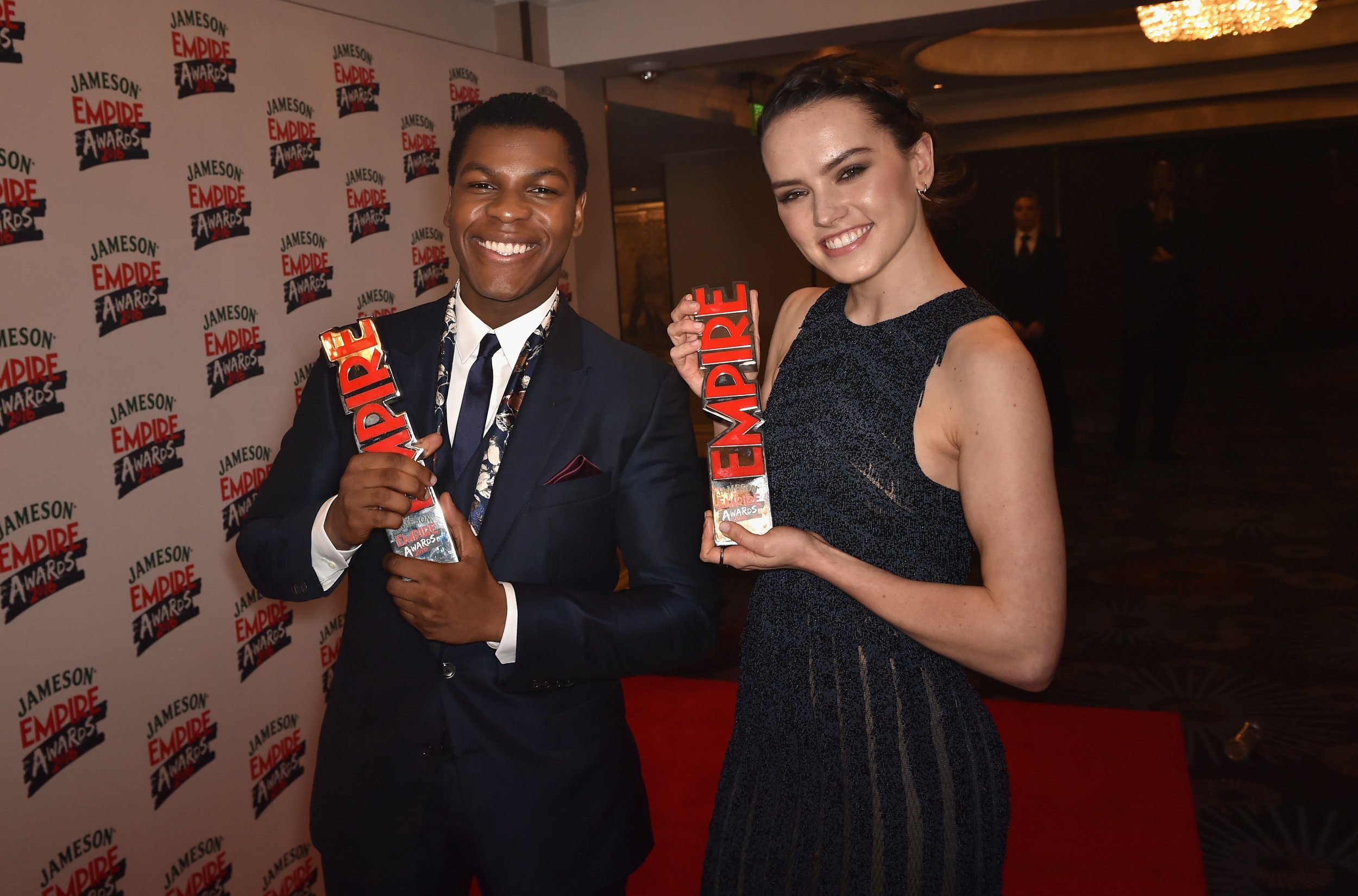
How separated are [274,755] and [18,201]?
1.66 meters

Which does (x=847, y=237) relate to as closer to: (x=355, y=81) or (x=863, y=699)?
(x=863, y=699)

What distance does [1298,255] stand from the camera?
34.6 feet

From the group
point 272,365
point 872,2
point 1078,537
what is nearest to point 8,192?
point 272,365

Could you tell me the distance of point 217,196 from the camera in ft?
8.84

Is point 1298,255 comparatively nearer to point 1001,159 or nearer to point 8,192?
point 1001,159

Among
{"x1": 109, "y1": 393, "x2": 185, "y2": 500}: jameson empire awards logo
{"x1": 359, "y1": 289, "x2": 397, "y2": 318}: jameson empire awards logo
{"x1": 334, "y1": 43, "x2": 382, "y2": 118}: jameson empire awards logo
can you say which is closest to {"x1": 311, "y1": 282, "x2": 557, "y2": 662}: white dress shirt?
{"x1": 109, "y1": 393, "x2": 185, "y2": 500}: jameson empire awards logo

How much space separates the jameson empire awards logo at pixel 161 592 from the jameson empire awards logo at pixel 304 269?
32.8 inches

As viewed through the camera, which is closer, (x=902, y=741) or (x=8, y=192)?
(x=902, y=741)

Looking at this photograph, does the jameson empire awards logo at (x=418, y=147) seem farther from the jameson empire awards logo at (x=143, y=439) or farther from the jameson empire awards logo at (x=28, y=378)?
the jameson empire awards logo at (x=28, y=378)

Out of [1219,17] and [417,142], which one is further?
[1219,17]

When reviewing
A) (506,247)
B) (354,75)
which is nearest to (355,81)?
(354,75)

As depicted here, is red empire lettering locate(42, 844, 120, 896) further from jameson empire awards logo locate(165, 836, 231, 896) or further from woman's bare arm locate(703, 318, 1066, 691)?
woman's bare arm locate(703, 318, 1066, 691)

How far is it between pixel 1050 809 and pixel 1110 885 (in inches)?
13.3

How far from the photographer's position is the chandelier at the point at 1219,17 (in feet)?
18.4
